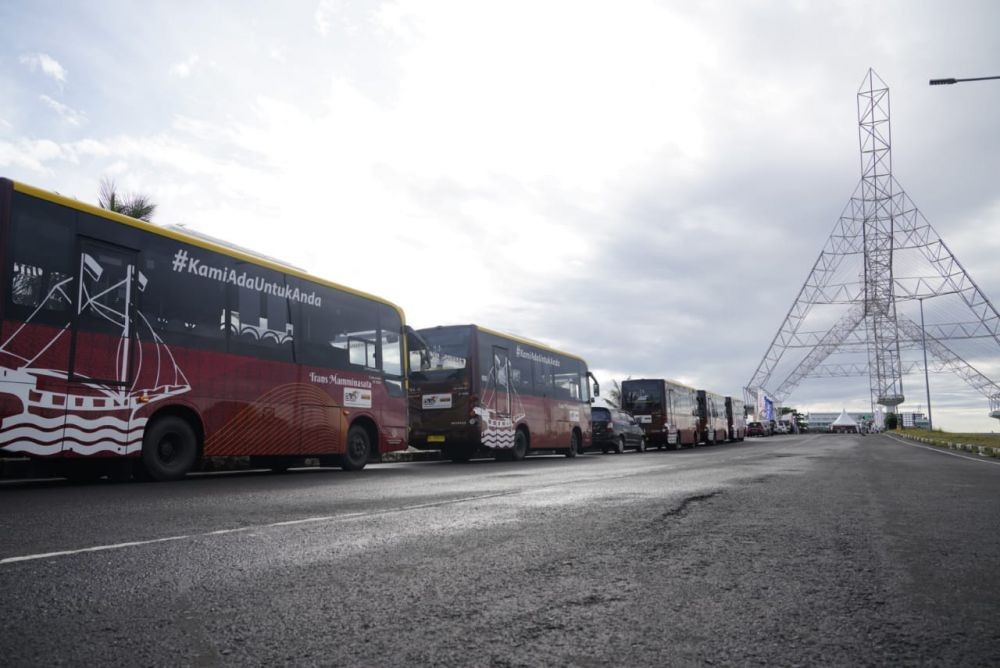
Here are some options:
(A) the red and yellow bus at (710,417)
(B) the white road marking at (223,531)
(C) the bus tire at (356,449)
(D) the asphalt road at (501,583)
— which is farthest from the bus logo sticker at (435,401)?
(A) the red and yellow bus at (710,417)

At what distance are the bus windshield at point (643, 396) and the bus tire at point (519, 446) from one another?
14.6 metres

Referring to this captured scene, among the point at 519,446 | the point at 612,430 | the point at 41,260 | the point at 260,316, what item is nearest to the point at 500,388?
the point at 519,446

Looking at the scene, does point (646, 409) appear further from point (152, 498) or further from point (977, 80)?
point (152, 498)

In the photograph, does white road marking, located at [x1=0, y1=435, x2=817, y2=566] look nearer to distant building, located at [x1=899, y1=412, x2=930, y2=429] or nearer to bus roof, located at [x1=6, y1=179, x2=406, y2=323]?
bus roof, located at [x1=6, y1=179, x2=406, y2=323]

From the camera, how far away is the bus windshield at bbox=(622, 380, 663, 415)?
1315 inches

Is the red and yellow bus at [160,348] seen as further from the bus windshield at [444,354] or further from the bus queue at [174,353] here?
the bus windshield at [444,354]

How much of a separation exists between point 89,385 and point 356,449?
580 centimetres

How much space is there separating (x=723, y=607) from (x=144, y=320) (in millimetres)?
8660

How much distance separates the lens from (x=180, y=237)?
10109 mm

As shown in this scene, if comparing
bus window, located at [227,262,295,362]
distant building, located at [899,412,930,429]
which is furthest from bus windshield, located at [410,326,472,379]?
distant building, located at [899,412,930,429]

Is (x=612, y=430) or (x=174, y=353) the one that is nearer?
(x=174, y=353)

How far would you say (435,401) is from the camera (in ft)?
57.9

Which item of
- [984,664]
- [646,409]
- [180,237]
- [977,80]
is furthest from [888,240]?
[984,664]

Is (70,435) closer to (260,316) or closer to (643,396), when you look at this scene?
(260,316)
